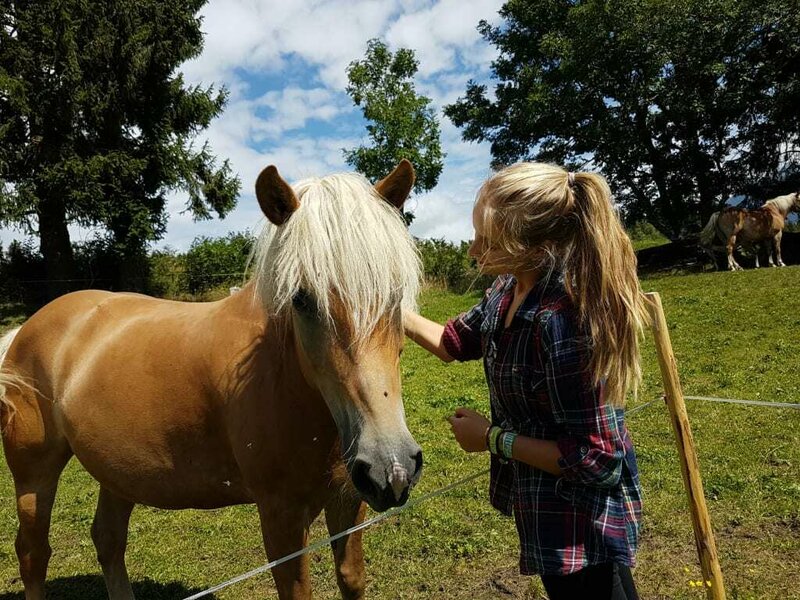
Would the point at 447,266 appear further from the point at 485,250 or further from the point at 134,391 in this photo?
the point at 485,250

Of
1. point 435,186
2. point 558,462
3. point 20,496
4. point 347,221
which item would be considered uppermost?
point 435,186

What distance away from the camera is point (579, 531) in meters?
1.63

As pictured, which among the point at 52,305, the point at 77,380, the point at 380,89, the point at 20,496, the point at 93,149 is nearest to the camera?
the point at 77,380

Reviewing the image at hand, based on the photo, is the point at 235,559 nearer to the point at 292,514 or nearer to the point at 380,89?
the point at 292,514

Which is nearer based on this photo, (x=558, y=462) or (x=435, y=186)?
(x=558, y=462)

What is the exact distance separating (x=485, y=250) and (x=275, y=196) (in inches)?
31.4

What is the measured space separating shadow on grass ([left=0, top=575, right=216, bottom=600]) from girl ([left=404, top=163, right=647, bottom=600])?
10.00ft

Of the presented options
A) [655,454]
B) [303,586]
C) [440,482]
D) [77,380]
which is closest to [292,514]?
[303,586]

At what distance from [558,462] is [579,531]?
0.24 meters

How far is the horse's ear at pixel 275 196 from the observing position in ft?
6.40

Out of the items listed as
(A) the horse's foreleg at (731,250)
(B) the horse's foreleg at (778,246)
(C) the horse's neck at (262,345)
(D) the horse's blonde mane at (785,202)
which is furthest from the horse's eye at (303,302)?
(D) the horse's blonde mane at (785,202)

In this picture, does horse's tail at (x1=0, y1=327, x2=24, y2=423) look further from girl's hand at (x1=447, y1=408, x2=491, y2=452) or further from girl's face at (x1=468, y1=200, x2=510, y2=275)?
girl's face at (x1=468, y1=200, x2=510, y2=275)

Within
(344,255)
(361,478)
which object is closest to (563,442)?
(361,478)

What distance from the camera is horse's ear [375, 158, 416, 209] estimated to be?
2.17 metres
